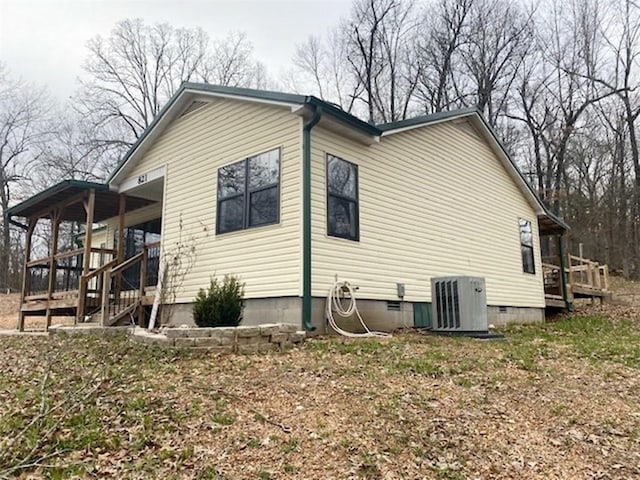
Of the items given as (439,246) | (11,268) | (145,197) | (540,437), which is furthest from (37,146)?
(540,437)

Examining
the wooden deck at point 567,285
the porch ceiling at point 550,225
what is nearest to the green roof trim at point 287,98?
the porch ceiling at point 550,225

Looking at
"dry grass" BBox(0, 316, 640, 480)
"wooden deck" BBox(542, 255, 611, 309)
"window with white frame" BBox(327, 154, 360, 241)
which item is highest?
"window with white frame" BBox(327, 154, 360, 241)

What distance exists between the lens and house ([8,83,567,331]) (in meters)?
7.66

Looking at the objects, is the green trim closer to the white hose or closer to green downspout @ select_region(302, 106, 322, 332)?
green downspout @ select_region(302, 106, 322, 332)

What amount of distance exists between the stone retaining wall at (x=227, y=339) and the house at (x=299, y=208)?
0.82 metres

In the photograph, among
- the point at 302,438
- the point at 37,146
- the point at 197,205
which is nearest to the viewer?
the point at 302,438

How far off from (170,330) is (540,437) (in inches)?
176

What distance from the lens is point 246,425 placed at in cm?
393

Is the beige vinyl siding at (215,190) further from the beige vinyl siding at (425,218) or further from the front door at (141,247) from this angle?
the front door at (141,247)

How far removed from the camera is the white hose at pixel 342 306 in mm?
7504

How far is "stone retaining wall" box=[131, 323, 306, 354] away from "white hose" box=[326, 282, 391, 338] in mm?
1151

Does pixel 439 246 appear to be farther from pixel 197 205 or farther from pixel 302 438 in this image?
pixel 302 438

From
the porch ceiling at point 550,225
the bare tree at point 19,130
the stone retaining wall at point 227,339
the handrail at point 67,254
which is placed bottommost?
the stone retaining wall at point 227,339

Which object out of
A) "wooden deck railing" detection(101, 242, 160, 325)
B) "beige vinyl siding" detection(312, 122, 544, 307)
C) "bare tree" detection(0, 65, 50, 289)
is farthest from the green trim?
"bare tree" detection(0, 65, 50, 289)
